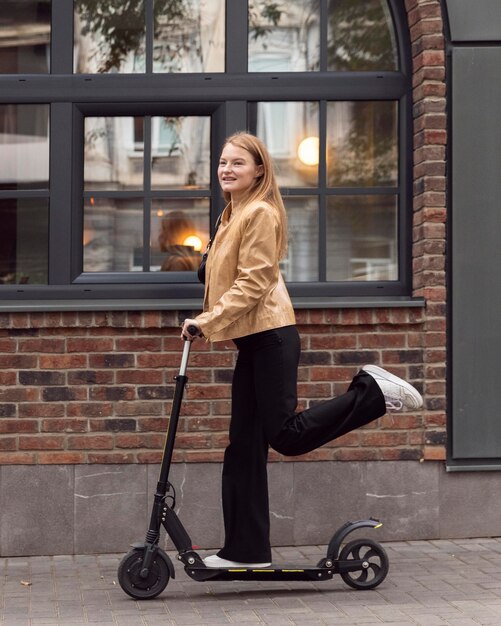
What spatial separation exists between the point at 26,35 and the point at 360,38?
73.0 inches

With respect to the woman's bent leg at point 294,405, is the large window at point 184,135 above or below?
above

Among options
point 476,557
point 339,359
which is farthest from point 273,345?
point 476,557

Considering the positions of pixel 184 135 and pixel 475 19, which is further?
pixel 184 135

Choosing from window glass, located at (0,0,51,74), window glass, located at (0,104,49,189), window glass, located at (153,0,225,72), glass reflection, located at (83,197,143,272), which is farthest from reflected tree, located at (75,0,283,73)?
glass reflection, located at (83,197,143,272)

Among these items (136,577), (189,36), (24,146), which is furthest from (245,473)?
(189,36)

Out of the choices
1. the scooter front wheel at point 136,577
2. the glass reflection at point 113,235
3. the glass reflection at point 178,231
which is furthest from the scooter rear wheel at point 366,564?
the glass reflection at point 113,235

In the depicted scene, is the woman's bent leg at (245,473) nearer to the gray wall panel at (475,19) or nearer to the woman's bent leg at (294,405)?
the woman's bent leg at (294,405)

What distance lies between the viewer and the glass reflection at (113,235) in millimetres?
6875

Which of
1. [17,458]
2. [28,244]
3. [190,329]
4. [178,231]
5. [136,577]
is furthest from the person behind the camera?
[178,231]

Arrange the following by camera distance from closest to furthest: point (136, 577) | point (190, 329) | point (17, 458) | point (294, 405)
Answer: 1. point (190, 329)
2. point (136, 577)
3. point (294, 405)
4. point (17, 458)

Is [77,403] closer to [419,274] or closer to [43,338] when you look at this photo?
[43,338]

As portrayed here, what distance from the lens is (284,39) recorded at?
22.8 feet

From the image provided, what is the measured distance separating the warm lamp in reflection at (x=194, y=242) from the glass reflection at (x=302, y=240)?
479 millimetres

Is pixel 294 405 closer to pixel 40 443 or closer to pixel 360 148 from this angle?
pixel 40 443
